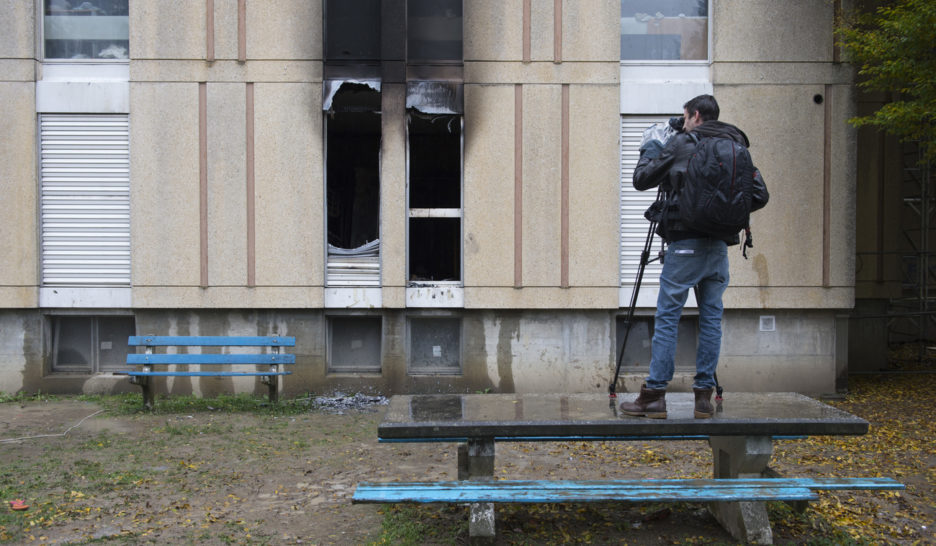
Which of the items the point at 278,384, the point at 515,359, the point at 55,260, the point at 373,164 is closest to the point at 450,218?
the point at 373,164

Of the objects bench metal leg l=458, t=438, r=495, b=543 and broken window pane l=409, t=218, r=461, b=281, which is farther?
broken window pane l=409, t=218, r=461, b=281

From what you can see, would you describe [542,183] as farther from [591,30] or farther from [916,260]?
[916,260]

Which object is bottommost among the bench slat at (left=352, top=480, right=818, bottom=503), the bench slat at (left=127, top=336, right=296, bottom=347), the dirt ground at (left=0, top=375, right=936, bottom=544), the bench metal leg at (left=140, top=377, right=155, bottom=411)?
the dirt ground at (left=0, top=375, right=936, bottom=544)

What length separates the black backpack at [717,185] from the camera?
4.55m

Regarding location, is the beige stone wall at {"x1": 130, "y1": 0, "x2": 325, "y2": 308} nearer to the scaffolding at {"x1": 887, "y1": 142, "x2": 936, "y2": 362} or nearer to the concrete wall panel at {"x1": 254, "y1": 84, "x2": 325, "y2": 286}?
the concrete wall panel at {"x1": 254, "y1": 84, "x2": 325, "y2": 286}

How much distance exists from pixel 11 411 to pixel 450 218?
552 centimetres

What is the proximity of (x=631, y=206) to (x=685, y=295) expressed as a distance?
17.5 feet

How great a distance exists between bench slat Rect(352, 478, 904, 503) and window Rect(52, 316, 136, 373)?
6944mm

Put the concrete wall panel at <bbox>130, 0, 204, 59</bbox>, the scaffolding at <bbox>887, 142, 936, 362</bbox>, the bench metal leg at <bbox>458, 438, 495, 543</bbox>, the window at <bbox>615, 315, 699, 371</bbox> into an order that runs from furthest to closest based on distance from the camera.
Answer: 1. the scaffolding at <bbox>887, 142, 936, 362</bbox>
2. the window at <bbox>615, 315, 699, 371</bbox>
3. the concrete wall panel at <bbox>130, 0, 204, 59</bbox>
4. the bench metal leg at <bbox>458, 438, 495, 543</bbox>

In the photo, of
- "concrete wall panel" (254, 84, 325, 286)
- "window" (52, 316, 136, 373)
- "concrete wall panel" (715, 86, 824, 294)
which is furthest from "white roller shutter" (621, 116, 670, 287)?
"window" (52, 316, 136, 373)

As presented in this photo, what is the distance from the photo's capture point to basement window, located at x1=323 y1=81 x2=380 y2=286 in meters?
9.84

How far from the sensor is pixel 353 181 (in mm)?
10273

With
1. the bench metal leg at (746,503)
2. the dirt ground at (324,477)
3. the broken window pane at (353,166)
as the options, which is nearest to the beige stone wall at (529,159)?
the broken window pane at (353,166)

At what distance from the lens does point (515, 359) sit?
32.3ft
